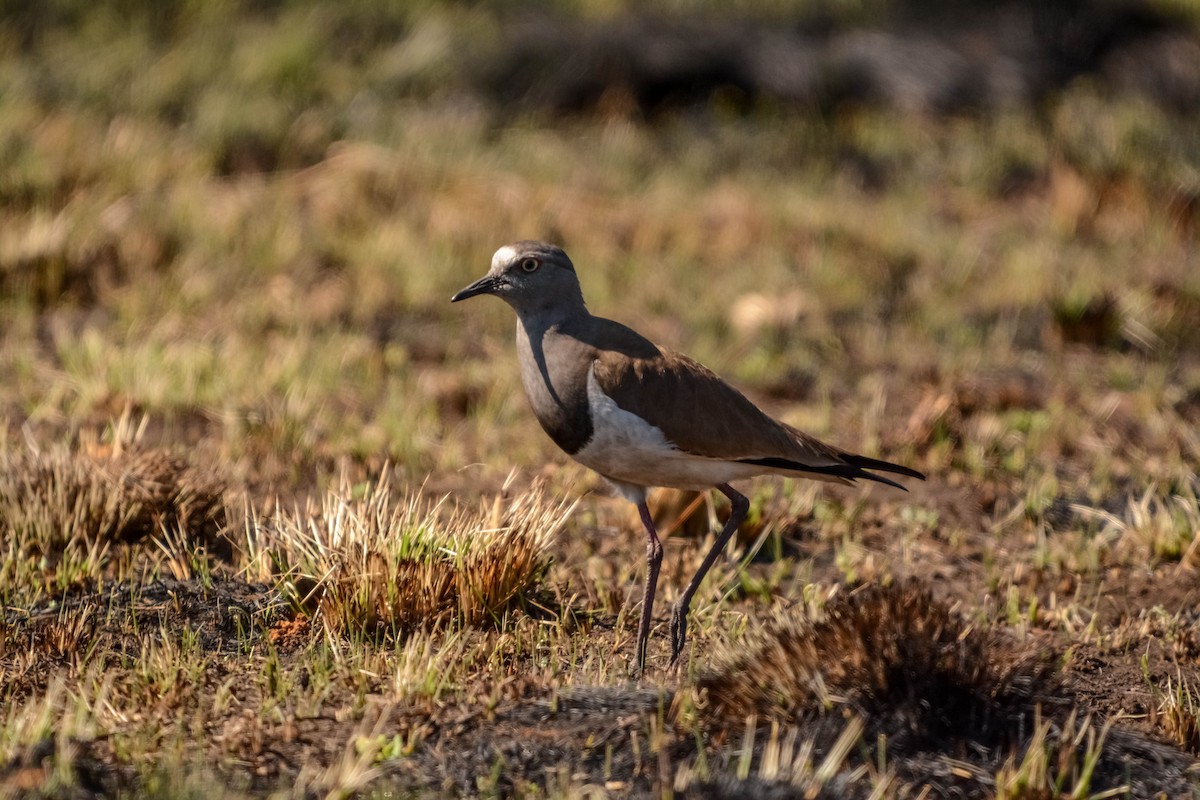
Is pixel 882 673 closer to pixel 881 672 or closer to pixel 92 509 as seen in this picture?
pixel 881 672

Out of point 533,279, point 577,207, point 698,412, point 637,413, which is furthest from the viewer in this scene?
point 577,207

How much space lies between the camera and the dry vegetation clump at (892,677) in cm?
376

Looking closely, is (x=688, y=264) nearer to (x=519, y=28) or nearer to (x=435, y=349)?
(x=435, y=349)

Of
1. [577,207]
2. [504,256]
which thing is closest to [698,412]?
[504,256]

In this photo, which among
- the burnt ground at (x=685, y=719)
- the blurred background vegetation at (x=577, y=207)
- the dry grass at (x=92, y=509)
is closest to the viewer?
the burnt ground at (x=685, y=719)

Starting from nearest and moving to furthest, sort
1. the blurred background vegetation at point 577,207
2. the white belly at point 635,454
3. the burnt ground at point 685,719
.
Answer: the burnt ground at point 685,719 < the white belly at point 635,454 < the blurred background vegetation at point 577,207

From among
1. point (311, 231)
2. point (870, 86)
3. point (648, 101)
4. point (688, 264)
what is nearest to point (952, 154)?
point (870, 86)

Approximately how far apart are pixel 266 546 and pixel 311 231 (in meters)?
5.29

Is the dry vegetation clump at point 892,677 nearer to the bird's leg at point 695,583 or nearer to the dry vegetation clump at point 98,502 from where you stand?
the bird's leg at point 695,583

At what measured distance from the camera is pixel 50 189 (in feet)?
A: 31.2

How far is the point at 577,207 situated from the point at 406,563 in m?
6.58

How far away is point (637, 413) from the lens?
4.40m

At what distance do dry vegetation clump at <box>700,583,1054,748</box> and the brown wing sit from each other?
79cm

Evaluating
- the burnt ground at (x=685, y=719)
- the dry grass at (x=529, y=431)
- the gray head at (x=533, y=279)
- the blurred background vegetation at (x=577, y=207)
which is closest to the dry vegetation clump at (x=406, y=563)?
the dry grass at (x=529, y=431)
